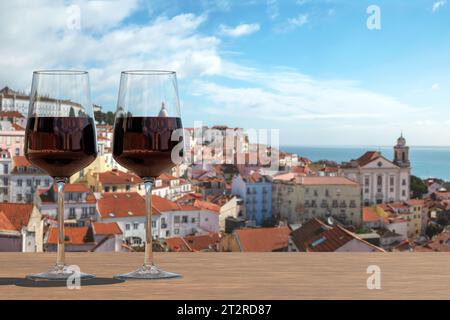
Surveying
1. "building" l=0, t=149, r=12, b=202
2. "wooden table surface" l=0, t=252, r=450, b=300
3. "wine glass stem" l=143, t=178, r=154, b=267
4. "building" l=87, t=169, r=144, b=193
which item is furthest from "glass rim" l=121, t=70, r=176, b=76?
"building" l=87, t=169, r=144, b=193

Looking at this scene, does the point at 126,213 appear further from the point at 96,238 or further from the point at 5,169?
the point at 5,169

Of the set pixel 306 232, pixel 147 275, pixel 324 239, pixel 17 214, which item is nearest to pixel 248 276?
pixel 147 275

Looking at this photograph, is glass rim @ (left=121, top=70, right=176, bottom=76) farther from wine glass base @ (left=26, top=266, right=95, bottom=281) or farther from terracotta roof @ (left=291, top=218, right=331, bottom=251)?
terracotta roof @ (left=291, top=218, right=331, bottom=251)

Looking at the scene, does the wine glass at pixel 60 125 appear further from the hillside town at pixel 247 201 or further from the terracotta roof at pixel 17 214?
the hillside town at pixel 247 201

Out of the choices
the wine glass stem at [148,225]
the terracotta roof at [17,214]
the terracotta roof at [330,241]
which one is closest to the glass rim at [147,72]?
the wine glass stem at [148,225]

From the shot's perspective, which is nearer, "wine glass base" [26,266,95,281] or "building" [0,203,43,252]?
"wine glass base" [26,266,95,281]

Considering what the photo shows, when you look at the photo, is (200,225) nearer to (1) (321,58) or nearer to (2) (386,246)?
(2) (386,246)
